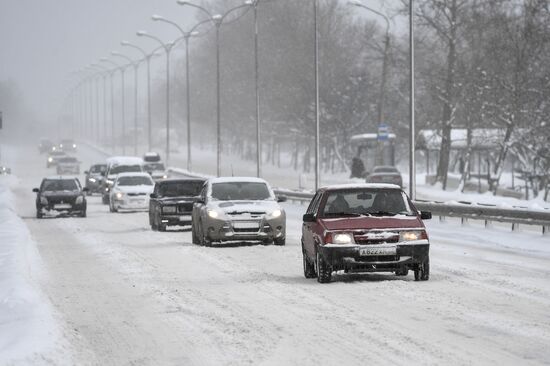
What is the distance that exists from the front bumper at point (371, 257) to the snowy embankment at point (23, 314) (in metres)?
3.74

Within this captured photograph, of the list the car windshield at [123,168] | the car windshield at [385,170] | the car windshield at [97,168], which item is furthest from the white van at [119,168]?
the car windshield at [385,170]

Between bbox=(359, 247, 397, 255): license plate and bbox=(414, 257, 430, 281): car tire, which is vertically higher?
bbox=(359, 247, 397, 255): license plate

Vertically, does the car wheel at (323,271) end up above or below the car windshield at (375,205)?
below

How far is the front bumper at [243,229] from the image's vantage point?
2512cm

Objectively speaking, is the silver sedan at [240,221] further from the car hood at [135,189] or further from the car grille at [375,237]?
the car hood at [135,189]

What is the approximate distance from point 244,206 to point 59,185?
1970cm

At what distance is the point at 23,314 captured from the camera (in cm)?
1283

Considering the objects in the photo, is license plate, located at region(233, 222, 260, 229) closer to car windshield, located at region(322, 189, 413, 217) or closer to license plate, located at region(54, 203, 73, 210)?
car windshield, located at region(322, 189, 413, 217)

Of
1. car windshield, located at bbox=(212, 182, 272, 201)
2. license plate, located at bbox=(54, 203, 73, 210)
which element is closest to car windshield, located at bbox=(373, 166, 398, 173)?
license plate, located at bbox=(54, 203, 73, 210)

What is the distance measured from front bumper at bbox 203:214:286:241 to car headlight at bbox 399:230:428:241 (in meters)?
8.40

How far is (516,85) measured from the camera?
51781 mm

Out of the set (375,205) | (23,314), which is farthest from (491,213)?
(23,314)

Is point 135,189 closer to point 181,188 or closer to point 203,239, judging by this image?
point 181,188

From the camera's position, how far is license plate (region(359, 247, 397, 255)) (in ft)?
55.1
